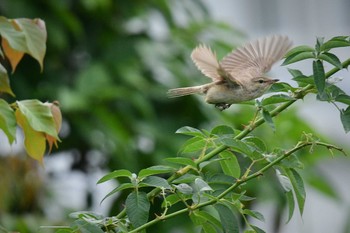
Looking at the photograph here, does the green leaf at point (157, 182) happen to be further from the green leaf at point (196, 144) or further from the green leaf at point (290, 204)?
the green leaf at point (290, 204)

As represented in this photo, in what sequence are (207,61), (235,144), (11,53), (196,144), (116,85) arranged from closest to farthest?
(235,144) → (196,144) → (11,53) → (207,61) → (116,85)

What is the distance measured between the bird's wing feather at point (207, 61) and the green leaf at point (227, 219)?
536 mm

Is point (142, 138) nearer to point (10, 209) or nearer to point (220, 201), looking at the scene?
point (10, 209)

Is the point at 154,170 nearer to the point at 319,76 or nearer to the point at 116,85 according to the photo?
the point at 319,76

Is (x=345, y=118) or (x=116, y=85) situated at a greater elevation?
(x=345, y=118)

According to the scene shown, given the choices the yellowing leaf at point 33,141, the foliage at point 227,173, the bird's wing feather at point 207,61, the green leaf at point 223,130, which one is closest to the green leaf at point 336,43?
the foliage at point 227,173

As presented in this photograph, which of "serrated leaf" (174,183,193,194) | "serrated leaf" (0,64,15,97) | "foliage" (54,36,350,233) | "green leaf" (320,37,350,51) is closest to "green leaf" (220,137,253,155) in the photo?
"foliage" (54,36,350,233)

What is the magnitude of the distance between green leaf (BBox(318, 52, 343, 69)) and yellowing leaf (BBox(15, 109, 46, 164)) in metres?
0.56

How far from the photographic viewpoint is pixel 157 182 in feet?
5.10

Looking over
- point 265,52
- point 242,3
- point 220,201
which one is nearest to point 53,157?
point 265,52

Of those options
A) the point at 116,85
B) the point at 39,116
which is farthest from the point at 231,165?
the point at 116,85

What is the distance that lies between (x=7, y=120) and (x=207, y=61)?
0.55 m

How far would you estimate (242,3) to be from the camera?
8234mm

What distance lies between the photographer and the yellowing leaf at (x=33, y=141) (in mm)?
1773
